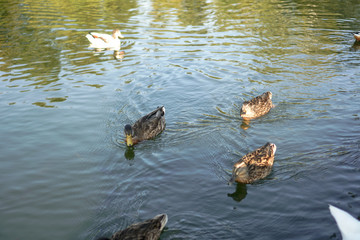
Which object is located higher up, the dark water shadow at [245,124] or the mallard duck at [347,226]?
the mallard duck at [347,226]

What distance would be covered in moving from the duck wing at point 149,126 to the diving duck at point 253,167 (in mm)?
2652

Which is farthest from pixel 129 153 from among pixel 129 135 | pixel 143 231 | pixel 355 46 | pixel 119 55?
pixel 355 46

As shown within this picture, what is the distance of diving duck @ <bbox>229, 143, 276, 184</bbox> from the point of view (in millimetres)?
7309

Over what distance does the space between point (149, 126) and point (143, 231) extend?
150 inches

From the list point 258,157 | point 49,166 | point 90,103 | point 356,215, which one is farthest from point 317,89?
point 49,166

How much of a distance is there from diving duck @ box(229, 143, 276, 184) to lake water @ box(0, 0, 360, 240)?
0.51 ft

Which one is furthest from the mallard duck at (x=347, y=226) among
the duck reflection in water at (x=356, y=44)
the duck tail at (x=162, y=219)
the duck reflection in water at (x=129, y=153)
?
the duck reflection in water at (x=356, y=44)

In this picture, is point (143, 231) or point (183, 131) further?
point (183, 131)

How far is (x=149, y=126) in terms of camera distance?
926 centimetres

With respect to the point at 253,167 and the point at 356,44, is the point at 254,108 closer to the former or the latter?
the point at 253,167

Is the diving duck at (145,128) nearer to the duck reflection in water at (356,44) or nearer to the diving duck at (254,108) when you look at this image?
the diving duck at (254,108)

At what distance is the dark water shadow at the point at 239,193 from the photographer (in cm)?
704

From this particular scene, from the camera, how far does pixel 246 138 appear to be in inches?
359

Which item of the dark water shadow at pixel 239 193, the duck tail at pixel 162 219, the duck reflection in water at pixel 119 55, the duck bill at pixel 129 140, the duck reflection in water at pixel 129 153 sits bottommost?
the duck reflection in water at pixel 119 55
